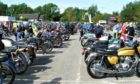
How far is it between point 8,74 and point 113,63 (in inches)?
129

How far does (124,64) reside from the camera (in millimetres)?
11992

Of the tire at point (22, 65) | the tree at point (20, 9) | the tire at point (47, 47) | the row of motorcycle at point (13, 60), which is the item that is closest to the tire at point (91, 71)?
the row of motorcycle at point (13, 60)

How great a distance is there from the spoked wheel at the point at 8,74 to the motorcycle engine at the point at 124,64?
3266 mm

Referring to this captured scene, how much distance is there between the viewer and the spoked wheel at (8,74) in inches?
422

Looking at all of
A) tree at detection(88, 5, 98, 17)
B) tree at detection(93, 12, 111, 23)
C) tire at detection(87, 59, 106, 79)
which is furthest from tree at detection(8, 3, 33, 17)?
tire at detection(87, 59, 106, 79)

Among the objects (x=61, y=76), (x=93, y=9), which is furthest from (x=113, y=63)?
(x=93, y=9)

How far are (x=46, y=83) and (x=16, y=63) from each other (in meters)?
1.94

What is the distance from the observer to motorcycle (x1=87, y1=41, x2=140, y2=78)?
39.0 ft

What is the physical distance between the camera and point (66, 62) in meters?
16.7

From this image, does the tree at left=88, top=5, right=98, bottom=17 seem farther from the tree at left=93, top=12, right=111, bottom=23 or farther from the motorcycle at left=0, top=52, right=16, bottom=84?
the motorcycle at left=0, top=52, right=16, bottom=84

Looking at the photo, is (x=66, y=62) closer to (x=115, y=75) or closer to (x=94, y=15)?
(x=115, y=75)

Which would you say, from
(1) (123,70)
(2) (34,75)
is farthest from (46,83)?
(1) (123,70)

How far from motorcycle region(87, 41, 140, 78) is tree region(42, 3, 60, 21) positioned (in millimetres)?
130676

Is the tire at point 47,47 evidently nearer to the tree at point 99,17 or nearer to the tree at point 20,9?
the tree at point 99,17
